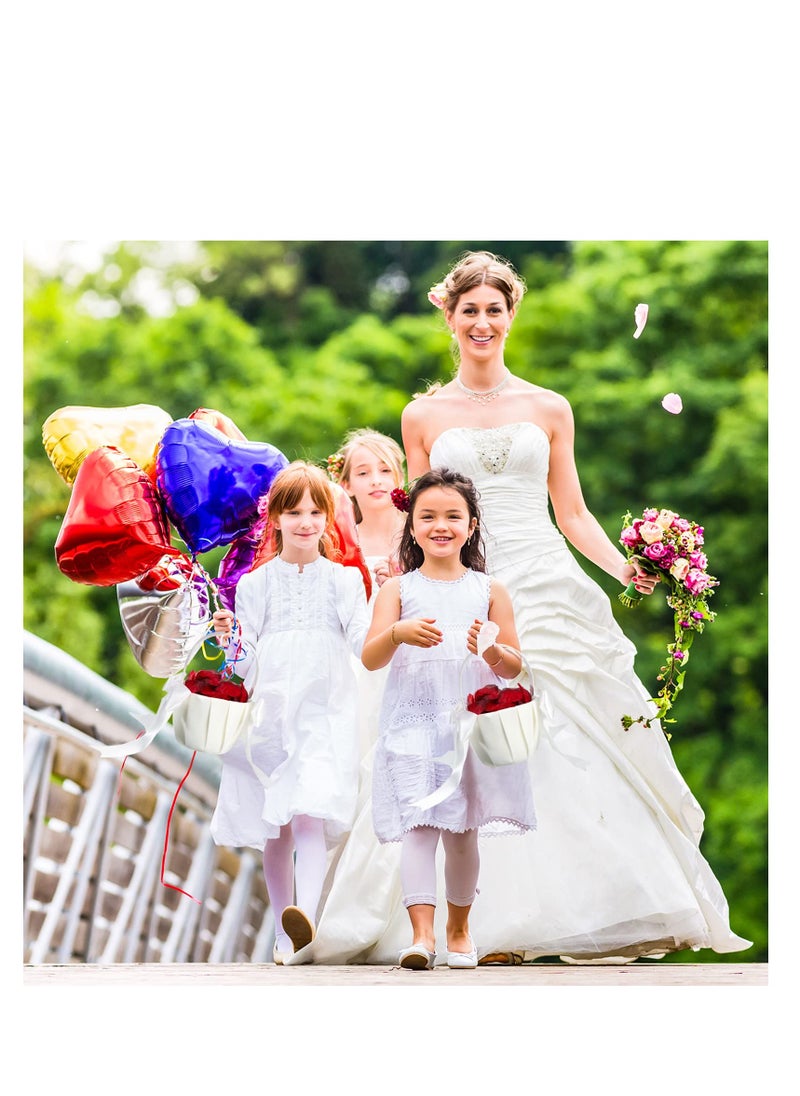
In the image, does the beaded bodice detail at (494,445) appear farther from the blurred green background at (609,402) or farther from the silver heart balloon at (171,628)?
the blurred green background at (609,402)

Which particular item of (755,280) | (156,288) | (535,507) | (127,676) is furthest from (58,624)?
(535,507)

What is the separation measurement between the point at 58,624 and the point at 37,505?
1.78 m

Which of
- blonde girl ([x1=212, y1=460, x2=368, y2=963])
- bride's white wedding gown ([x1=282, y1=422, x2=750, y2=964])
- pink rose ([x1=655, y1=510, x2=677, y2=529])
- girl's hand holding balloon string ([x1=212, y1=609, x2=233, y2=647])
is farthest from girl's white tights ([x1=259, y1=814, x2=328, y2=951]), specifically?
pink rose ([x1=655, y1=510, x2=677, y2=529])

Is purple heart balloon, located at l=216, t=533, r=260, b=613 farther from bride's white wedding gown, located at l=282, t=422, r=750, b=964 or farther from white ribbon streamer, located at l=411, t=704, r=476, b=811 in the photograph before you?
white ribbon streamer, located at l=411, t=704, r=476, b=811

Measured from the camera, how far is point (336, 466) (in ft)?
23.2

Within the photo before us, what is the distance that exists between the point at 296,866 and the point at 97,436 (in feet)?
5.88

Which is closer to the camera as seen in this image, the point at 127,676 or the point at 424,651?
the point at 424,651

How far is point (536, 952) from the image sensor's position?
5.96m

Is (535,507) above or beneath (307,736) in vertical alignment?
above

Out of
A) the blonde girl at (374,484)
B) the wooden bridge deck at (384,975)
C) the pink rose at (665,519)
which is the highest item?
the blonde girl at (374,484)

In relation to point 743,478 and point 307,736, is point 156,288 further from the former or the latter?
point 307,736

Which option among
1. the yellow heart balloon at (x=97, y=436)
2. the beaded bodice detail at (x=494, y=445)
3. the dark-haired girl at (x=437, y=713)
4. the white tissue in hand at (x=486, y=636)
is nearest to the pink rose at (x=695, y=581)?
the dark-haired girl at (x=437, y=713)

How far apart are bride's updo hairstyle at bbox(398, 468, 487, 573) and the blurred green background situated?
8535 millimetres

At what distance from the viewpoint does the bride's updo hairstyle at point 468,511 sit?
5.64 meters
